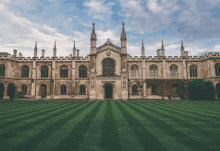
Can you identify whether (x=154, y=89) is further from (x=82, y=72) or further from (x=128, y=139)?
(x=128, y=139)

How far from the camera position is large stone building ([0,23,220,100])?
29.5 metres

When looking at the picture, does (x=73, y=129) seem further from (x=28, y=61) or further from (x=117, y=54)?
(x=28, y=61)

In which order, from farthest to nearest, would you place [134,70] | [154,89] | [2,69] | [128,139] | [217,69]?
1. [134,70]
2. [154,89]
3. [2,69]
4. [217,69]
5. [128,139]

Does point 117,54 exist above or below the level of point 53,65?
above

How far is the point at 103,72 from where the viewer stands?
30.8m

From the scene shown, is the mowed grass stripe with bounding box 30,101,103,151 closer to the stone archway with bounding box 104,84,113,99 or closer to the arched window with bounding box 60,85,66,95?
the stone archway with bounding box 104,84,113,99

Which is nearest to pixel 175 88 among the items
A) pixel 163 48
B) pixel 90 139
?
pixel 163 48

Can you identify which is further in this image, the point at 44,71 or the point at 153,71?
the point at 44,71

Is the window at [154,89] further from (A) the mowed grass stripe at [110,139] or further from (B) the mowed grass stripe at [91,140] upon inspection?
(B) the mowed grass stripe at [91,140]

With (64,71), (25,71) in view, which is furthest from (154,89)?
(25,71)

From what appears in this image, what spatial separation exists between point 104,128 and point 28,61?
32386 millimetres

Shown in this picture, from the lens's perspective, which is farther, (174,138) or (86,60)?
(86,60)

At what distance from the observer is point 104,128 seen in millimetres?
7258

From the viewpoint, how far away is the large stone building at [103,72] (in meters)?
29.5
